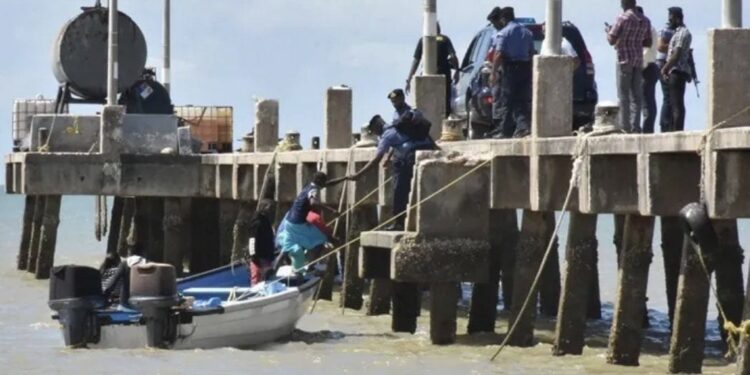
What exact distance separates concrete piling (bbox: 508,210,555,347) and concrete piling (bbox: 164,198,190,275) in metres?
14.7

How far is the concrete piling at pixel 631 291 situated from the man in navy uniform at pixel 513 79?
334cm

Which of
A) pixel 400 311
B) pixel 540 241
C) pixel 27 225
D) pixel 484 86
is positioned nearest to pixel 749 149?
pixel 540 241

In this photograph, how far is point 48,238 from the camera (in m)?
40.8

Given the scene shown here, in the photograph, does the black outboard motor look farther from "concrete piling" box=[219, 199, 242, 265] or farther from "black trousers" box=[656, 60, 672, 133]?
"concrete piling" box=[219, 199, 242, 265]

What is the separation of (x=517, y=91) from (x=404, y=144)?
56.0 inches

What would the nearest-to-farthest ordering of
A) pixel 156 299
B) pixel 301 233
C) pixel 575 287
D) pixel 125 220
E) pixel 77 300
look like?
pixel 575 287
pixel 77 300
pixel 156 299
pixel 301 233
pixel 125 220

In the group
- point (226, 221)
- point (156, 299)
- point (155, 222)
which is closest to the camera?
point (156, 299)

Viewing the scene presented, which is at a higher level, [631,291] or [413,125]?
[413,125]

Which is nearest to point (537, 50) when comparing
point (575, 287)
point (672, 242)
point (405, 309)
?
point (672, 242)

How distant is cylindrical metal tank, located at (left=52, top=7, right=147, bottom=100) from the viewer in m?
45.2

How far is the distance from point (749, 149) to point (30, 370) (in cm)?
889

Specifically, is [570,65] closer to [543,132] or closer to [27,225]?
[543,132]

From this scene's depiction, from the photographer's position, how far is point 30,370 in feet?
80.2

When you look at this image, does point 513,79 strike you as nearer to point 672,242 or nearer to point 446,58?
point 672,242
